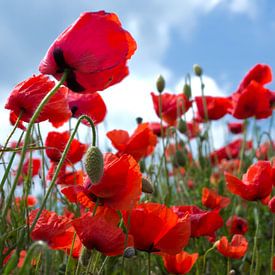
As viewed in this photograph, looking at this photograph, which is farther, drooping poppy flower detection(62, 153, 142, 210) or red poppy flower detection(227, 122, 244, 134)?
red poppy flower detection(227, 122, 244, 134)

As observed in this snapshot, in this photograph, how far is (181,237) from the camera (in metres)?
1.43

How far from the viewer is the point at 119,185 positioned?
1.29 meters

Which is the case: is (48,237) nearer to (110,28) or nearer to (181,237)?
(181,237)

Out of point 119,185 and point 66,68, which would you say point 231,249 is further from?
point 66,68

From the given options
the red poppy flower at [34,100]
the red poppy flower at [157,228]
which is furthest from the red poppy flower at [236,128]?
the red poppy flower at [34,100]

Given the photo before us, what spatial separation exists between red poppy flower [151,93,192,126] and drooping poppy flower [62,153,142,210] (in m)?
1.65

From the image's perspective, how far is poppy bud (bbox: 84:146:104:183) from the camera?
1153 mm

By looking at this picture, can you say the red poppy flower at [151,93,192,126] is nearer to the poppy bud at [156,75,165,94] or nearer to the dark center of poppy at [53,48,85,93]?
the poppy bud at [156,75,165,94]

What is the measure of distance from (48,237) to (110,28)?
1.45 feet

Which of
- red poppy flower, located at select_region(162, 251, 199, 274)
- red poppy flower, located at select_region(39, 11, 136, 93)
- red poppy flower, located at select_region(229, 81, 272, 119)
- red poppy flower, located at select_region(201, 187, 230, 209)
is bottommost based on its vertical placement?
red poppy flower, located at select_region(162, 251, 199, 274)

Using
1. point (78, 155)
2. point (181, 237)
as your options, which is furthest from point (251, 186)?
point (78, 155)

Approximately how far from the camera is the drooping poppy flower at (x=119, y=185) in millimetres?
1285

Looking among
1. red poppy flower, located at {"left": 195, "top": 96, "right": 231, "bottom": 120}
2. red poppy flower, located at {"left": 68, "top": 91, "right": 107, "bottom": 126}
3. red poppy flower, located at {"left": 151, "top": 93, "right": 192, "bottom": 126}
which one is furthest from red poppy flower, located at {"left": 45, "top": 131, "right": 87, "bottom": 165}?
red poppy flower, located at {"left": 195, "top": 96, "right": 231, "bottom": 120}

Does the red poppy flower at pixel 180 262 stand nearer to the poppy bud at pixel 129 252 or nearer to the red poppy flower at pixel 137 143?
the red poppy flower at pixel 137 143
